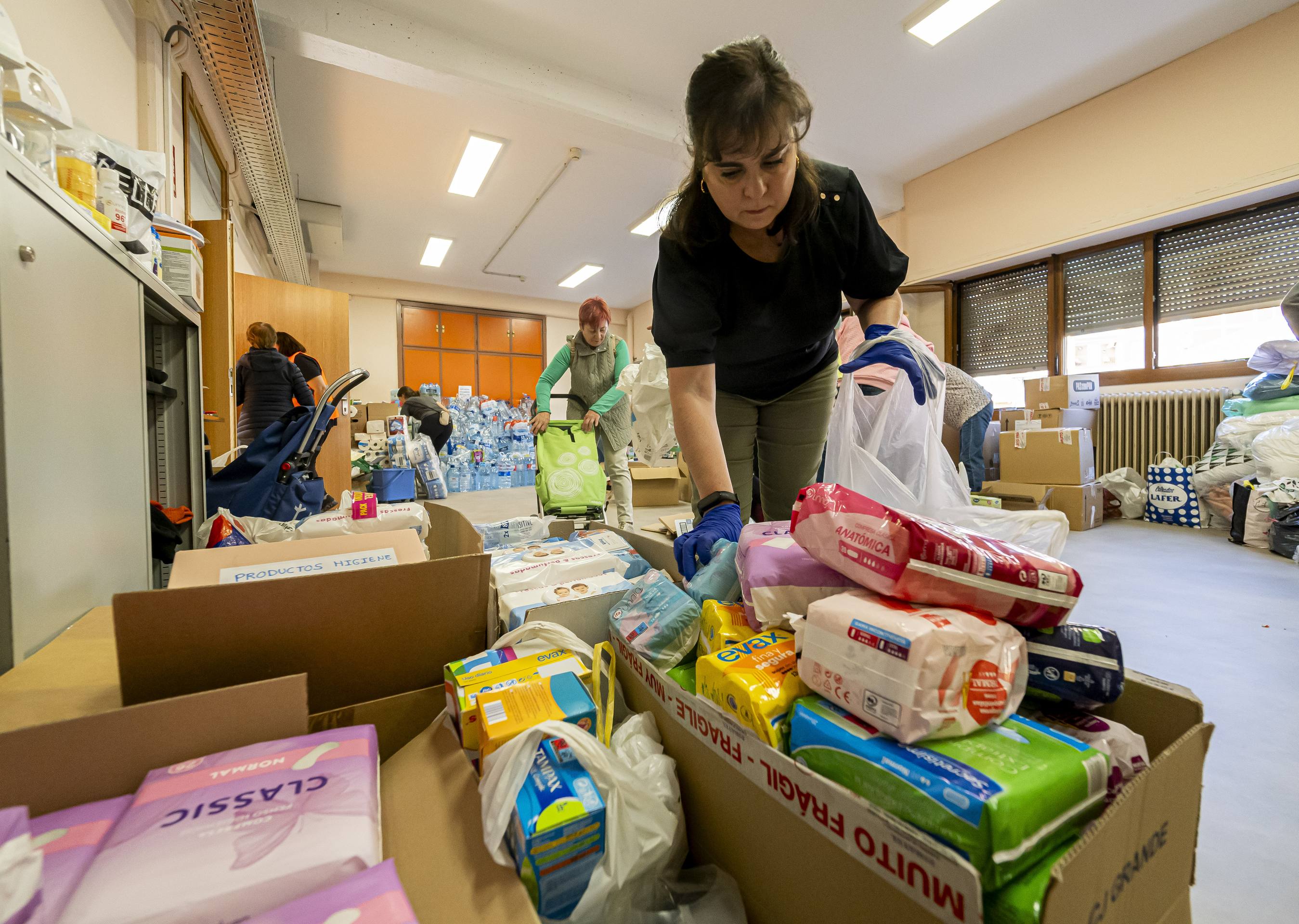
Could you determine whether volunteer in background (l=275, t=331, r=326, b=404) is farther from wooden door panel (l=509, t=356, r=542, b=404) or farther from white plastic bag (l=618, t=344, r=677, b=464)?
wooden door panel (l=509, t=356, r=542, b=404)

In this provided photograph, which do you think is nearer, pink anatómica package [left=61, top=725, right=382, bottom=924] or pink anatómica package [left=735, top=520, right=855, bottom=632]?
pink anatómica package [left=61, top=725, right=382, bottom=924]

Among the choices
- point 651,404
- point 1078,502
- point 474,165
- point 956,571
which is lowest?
point 1078,502

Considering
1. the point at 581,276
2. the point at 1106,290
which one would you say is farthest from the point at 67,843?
the point at 581,276

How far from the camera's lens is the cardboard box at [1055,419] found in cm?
384

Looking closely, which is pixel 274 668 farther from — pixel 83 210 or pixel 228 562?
pixel 83 210

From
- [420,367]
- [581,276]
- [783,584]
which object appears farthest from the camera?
[420,367]

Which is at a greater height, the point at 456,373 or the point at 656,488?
the point at 456,373

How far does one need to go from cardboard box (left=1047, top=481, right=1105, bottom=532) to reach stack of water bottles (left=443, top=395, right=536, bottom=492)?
5.49 metres

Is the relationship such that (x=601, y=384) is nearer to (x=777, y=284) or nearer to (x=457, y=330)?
(x=777, y=284)

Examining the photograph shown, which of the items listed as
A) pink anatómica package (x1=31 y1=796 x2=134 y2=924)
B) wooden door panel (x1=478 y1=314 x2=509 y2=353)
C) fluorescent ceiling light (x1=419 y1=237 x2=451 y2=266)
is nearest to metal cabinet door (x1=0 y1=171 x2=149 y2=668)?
pink anatómica package (x1=31 y1=796 x2=134 y2=924)

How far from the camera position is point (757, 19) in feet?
10.1

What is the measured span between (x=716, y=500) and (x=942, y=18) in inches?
143

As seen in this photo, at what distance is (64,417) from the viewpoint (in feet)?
2.82

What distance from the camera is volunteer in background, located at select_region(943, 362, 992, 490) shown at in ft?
11.7
